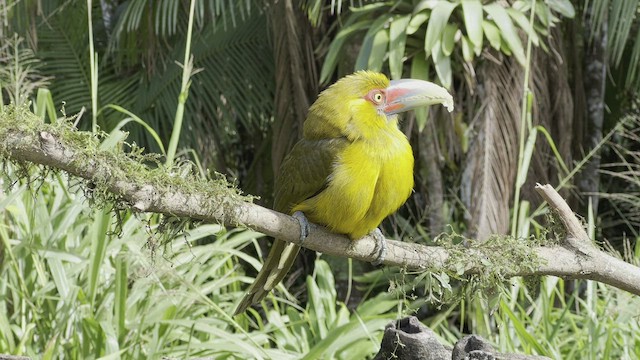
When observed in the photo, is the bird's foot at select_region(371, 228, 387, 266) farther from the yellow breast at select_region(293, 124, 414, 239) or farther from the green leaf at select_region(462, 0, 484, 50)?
the green leaf at select_region(462, 0, 484, 50)

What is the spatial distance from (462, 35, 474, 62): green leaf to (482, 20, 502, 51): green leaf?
0.10 m

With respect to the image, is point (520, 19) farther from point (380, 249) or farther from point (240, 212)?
point (240, 212)

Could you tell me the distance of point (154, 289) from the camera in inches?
158

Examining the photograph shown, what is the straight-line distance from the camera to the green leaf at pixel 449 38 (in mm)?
4844

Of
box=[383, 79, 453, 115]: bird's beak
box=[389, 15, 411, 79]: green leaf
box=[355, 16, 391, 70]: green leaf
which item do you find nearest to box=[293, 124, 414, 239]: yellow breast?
box=[383, 79, 453, 115]: bird's beak

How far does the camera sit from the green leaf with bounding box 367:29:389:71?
484 cm

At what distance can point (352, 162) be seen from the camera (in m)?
2.82

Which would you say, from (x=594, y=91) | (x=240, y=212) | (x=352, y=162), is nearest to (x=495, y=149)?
(x=594, y=91)

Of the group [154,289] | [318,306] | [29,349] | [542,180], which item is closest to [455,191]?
[542,180]

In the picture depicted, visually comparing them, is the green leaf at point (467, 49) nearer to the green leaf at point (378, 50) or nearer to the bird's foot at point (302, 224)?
the green leaf at point (378, 50)

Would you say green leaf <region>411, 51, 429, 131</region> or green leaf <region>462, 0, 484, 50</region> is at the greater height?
green leaf <region>462, 0, 484, 50</region>

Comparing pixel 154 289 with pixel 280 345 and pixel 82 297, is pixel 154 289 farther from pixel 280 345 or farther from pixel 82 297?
pixel 280 345

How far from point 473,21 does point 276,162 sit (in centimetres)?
155

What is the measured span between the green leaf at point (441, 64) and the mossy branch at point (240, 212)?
6.85ft
